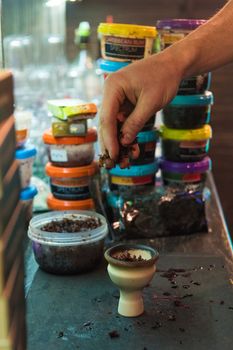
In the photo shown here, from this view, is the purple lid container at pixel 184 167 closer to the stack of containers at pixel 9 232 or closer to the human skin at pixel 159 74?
the human skin at pixel 159 74

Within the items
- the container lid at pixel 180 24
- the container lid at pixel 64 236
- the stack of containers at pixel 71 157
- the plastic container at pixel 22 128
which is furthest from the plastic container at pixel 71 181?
the container lid at pixel 180 24

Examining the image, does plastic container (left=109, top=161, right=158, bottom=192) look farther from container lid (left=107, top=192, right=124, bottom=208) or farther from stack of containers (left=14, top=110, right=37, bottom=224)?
stack of containers (left=14, top=110, right=37, bottom=224)

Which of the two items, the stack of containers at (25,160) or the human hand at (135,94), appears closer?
the human hand at (135,94)

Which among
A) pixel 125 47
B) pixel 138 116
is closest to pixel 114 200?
pixel 125 47

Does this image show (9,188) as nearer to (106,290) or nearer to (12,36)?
(106,290)

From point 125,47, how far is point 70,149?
31cm

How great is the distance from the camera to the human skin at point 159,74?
103cm

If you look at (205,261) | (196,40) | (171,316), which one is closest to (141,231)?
(205,261)

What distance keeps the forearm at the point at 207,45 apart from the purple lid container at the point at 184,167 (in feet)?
2.02

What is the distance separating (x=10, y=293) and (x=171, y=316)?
0.57m

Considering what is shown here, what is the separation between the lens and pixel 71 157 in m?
1.57

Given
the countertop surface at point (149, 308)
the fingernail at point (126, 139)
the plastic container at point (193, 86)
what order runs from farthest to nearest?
the plastic container at point (193, 86) → the fingernail at point (126, 139) → the countertop surface at point (149, 308)

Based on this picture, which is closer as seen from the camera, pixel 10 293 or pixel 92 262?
pixel 10 293

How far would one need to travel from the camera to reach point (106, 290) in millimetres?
1178
